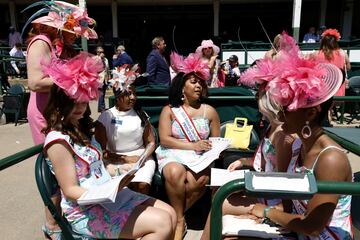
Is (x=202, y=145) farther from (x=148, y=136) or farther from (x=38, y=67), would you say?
(x=38, y=67)

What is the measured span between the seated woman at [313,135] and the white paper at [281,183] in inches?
13.1

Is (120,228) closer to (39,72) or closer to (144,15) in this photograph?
(39,72)

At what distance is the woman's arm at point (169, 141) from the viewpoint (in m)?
3.16

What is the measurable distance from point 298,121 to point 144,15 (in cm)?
1778

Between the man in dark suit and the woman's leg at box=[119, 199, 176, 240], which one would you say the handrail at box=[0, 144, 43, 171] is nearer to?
the woman's leg at box=[119, 199, 176, 240]

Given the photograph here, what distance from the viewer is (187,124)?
3281 millimetres

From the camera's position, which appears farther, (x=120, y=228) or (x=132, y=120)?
(x=132, y=120)

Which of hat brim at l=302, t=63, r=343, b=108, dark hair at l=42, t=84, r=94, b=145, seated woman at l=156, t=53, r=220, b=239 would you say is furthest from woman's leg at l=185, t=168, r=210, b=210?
hat brim at l=302, t=63, r=343, b=108

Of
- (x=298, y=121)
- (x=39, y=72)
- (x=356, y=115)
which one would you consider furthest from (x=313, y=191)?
(x=356, y=115)

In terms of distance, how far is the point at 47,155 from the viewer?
198 cm

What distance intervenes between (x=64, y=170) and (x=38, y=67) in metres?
0.86

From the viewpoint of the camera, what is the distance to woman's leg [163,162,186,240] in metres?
2.92

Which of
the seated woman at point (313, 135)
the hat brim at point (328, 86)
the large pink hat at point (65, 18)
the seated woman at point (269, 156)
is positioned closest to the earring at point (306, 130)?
the seated woman at point (313, 135)

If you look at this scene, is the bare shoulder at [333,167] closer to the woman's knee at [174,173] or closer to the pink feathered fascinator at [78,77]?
the pink feathered fascinator at [78,77]
